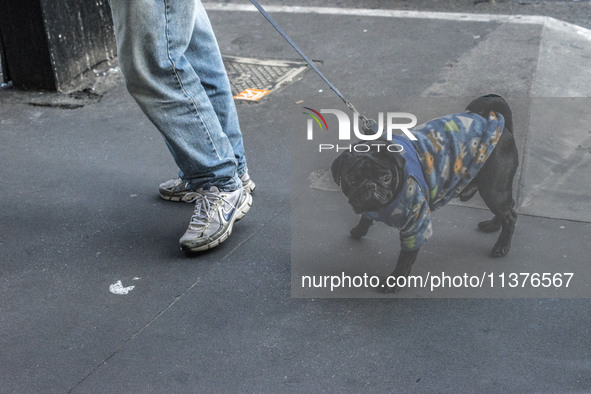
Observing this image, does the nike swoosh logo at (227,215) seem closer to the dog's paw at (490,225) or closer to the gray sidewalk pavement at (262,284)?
the gray sidewalk pavement at (262,284)

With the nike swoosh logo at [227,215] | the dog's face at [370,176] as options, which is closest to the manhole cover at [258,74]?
the nike swoosh logo at [227,215]

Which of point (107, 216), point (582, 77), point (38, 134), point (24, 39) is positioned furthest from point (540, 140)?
point (24, 39)

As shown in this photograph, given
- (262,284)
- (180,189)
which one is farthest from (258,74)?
(262,284)

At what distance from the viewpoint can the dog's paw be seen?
238 centimetres

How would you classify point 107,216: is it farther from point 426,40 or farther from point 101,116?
point 426,40

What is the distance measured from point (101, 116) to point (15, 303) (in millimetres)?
1712

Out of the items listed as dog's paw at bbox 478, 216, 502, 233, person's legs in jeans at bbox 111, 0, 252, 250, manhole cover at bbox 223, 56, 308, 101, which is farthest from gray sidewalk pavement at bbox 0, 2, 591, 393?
manhole cover at bbox 223, 56, 308, 101

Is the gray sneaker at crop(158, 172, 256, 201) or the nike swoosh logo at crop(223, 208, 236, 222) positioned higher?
the nike swoosh logo at crop(223, 208, 236, 222)

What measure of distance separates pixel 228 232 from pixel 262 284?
34 cm

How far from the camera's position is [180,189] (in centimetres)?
305

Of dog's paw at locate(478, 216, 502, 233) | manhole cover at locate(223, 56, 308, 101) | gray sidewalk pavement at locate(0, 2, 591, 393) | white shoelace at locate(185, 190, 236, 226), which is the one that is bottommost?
gray sidewalk pavement at locate(0, 2, 591, 393)

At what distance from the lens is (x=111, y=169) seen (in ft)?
11.1

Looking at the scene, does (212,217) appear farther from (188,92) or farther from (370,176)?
(370,176)

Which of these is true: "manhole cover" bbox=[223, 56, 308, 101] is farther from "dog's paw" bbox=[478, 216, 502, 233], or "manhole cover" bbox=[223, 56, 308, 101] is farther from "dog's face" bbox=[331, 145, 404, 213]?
"dog's face" bbox=[331, 145, 404, 213]
